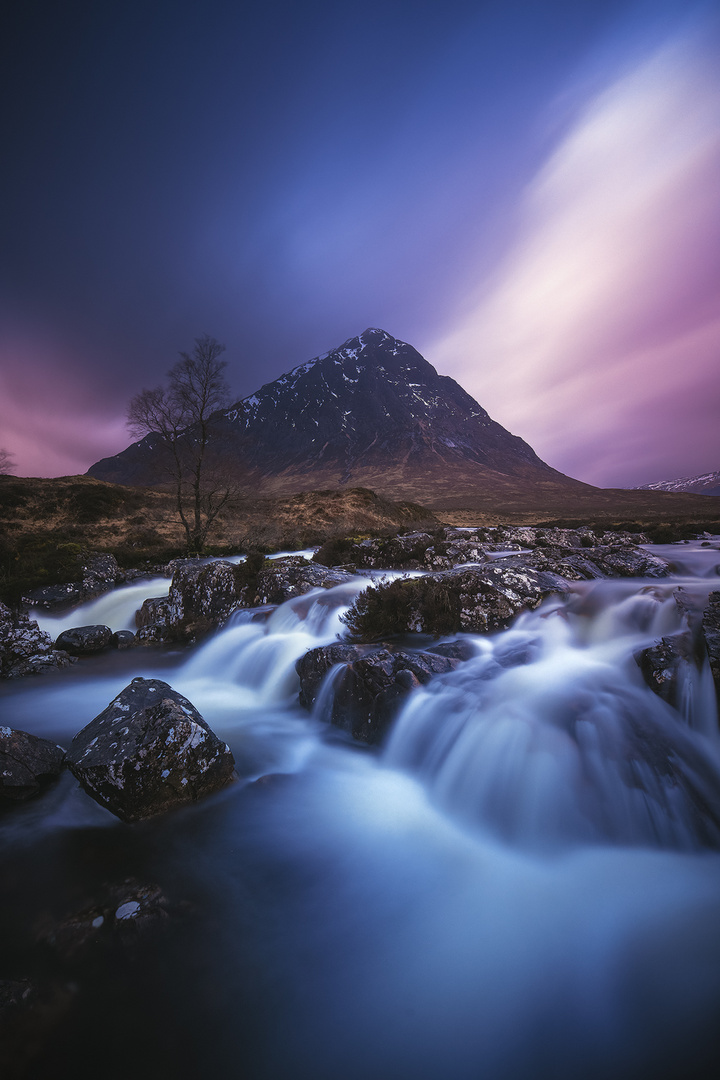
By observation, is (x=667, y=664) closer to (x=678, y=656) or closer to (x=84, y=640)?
(x=678, y=656)

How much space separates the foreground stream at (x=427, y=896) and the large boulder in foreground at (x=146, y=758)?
26 centimetres

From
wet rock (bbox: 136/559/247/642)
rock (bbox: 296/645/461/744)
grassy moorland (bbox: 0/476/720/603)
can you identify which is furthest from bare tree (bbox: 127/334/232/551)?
rock (bbox: 296/645/461/744)

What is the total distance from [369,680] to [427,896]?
9.28ft

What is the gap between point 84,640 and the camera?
1043cm

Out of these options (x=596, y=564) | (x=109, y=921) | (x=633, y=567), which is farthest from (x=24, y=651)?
(x=633, y=567)

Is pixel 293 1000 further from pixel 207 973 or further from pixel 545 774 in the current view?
pixel 545 774

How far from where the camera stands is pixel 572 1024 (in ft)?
9.31

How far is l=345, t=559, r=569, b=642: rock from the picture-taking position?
8.71 m

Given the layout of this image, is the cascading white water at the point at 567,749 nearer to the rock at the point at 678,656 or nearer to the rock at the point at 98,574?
the rock at the point at 678,656

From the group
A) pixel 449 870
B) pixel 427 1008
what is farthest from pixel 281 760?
pixel 427 1008

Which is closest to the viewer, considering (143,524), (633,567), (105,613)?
(633,567)

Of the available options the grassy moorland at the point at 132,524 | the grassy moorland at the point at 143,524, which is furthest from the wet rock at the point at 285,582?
the grassy moorland at the point at 132,524

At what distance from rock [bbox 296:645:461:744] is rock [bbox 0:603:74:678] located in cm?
669

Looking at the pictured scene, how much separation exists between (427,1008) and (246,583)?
33.2 feet
